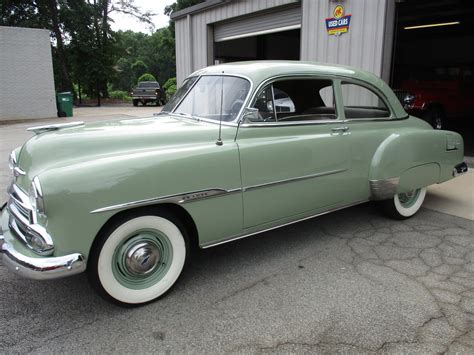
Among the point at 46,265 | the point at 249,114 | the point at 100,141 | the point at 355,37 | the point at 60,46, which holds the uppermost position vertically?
the point at 60,46

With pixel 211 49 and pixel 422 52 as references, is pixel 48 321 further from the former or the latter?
pixel 422 52

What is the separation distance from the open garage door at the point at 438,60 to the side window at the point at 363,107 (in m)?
3.46

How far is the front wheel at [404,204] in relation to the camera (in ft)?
14.3

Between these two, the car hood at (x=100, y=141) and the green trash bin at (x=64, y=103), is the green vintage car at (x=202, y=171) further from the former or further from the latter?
the green trash bin at (x=64, y=103)

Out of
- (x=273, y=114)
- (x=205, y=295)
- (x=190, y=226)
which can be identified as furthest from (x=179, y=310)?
(x=273, y=114)

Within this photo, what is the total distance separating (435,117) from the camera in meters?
9.40

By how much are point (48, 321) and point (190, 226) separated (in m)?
1.15

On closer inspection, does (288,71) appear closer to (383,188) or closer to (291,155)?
(291,155)

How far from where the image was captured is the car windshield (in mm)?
3277

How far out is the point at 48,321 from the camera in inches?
102

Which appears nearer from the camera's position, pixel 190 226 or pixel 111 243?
pixel 111 243

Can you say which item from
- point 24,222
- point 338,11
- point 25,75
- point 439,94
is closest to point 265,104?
point 24,222

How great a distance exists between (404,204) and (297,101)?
1.83 meters

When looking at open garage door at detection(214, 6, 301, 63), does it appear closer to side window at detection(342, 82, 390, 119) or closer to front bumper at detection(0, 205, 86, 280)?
side window at detection(342, 82, 390, 119)
